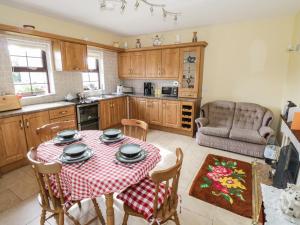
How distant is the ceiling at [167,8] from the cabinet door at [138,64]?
2.59ft

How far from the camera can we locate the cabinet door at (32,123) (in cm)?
276

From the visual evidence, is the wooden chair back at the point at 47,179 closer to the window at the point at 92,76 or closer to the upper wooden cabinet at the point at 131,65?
the window at the point at 92,76

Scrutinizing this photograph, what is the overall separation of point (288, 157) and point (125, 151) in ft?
6.22

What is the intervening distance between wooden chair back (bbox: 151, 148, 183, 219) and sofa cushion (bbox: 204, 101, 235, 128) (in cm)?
269

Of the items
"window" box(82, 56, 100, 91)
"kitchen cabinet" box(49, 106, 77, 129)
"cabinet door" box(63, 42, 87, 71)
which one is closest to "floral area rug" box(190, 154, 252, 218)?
"kitchen cabinet" box(49, 106, 77, 129)

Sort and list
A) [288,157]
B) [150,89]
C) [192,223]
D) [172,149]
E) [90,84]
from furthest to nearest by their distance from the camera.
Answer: [150,89] < [90,84] < [172,149] < [288,157] < [192,223]

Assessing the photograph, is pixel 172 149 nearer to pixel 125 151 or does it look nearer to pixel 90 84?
pixel 125 151

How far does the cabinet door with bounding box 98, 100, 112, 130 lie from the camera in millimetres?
4078

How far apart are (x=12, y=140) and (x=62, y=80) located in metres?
1.65

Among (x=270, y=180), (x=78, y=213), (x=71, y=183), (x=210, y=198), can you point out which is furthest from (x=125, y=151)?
(x=270, y=180)

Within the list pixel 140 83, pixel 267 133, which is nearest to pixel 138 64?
pixel 140 83

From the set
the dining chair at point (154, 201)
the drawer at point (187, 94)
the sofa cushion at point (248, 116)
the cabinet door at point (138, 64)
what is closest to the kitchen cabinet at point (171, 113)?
the drawer at point (187, 94)

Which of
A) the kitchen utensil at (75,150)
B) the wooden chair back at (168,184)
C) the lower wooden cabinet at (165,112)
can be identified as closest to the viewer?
the wooden chair back at (168,184)

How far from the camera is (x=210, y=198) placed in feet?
6.94
